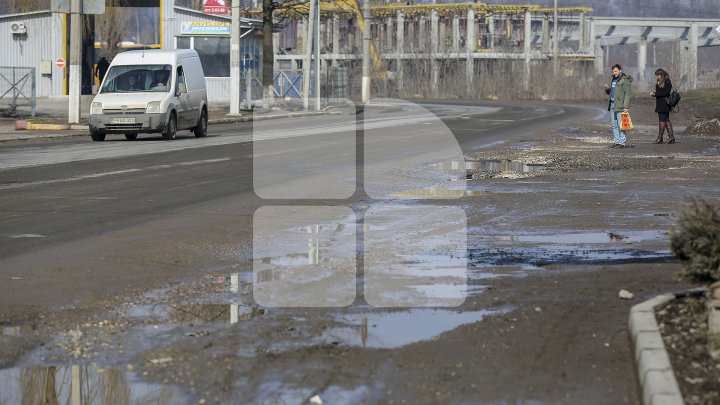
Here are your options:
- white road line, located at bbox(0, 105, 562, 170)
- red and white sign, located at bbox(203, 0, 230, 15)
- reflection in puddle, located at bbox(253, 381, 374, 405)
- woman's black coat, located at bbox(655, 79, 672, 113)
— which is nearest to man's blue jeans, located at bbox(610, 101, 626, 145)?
woman's black coat, located at bbox(655, 79, 672, 113)

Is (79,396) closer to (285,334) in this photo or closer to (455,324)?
(285,334)

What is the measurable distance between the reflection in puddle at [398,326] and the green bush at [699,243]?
1.30 meters

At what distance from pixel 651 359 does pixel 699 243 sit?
56.2 inches

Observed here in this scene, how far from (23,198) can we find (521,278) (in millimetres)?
7956

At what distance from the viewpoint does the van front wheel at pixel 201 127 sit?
31.3 m

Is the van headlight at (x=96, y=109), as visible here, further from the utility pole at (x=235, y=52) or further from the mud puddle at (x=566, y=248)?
the mud puddle at (x=566, y=248)

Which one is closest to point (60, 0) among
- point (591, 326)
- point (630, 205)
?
point (630, 205)

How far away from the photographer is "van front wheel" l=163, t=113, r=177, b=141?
95.9ft

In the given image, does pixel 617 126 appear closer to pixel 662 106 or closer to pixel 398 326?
pixel 662 106

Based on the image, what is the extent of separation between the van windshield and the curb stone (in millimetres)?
23252

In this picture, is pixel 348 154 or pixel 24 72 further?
pixel 24 72

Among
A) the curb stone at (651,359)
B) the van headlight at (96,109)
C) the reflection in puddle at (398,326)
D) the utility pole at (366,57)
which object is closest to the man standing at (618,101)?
the van headlight at (96,109)

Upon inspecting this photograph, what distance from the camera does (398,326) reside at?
7.73 m

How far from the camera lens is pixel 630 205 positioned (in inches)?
599
